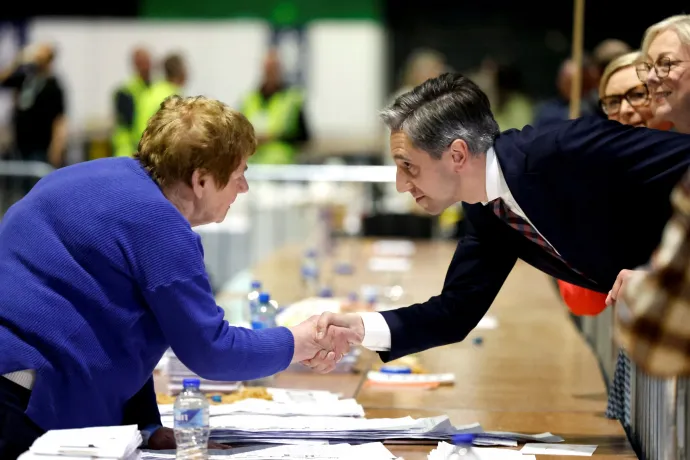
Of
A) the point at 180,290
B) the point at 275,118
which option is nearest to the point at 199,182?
the point at 180,290

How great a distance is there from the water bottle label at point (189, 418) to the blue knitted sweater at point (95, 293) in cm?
18

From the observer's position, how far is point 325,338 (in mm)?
2807

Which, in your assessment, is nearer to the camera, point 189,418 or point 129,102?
point 189,418

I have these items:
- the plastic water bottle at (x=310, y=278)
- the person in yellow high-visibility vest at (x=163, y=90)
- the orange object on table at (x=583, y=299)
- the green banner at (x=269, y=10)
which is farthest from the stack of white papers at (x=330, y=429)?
the green banner at (x=269, y=10)

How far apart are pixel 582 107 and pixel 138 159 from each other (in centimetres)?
471

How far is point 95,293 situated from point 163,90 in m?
6.37

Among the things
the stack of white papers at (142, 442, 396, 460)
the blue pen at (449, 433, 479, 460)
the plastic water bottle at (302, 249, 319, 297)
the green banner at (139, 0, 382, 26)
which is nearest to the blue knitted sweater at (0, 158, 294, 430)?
the stack of white papers at (142, 442, 396, 460)

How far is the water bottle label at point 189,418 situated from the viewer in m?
2.52

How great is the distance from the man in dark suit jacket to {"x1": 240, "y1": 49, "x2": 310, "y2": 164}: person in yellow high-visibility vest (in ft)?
19.9

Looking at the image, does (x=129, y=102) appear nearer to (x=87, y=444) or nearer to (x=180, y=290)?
(x=180, y=290)

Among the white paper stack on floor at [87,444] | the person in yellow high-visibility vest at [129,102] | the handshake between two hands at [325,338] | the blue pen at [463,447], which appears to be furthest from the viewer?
the person in yellow high-visibility vest at [129,102]

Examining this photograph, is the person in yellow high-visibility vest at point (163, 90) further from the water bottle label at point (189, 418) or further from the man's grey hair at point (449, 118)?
the water bottle label at point (189, 418)

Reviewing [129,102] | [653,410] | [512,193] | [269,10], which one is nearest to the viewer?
[653,410]

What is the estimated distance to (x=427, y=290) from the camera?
5191 mm
